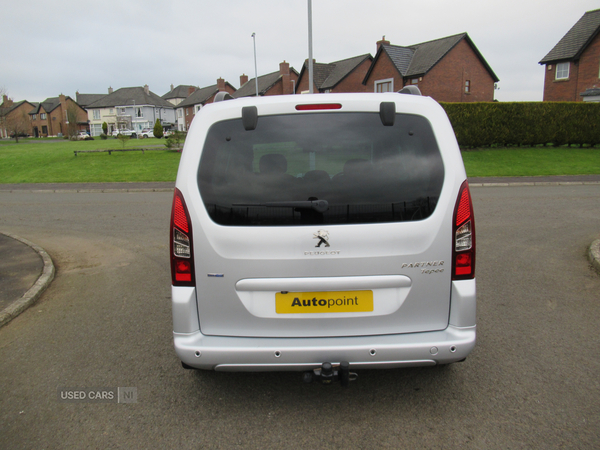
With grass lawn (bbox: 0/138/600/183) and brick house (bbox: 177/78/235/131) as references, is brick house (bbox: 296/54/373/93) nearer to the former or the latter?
grass lawn (bbox: 0/138/600/183)

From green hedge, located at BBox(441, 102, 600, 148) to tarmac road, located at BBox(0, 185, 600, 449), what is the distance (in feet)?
63.3

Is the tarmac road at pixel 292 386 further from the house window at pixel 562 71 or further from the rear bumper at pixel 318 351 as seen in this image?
the house window at pixel 562 71

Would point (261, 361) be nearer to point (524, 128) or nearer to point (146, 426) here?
point (146, 426)

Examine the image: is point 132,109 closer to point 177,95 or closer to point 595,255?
point 177,95

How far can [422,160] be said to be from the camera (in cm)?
266

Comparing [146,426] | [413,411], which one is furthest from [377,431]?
[146,426]

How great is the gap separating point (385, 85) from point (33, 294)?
129 ft

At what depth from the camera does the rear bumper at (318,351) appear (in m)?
2.61

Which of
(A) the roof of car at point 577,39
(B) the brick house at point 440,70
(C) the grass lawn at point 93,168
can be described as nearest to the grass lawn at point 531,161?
(C) the grass lawn at point 93,168

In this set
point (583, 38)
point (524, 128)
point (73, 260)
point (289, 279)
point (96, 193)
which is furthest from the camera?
point (583, 38)

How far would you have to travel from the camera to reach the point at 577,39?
118ft

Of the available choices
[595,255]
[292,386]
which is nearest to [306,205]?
[292,386]

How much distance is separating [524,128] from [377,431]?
25069mm

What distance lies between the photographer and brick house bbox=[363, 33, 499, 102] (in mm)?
37312
